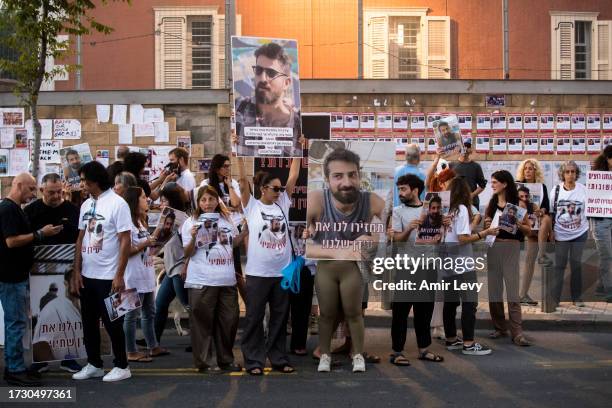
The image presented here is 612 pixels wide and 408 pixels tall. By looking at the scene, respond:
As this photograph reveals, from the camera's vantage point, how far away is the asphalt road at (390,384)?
671 centimetres

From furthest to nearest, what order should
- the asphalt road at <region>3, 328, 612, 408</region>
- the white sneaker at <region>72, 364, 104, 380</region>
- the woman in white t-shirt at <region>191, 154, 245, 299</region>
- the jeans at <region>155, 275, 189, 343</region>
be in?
the jeans at <region>155, 275, 189, 343</region> → the woman in white t-shirt at <region>191, 154, 245, 299</region> → the white sneaker at <region>72, 364, 104, 380</region> → the asphalt road at <region>3, 328, 612, 408</region>

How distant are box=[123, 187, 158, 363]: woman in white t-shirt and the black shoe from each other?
1176mm

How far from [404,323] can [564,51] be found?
1046 cm

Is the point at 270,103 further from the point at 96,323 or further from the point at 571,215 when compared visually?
the point at 571,215

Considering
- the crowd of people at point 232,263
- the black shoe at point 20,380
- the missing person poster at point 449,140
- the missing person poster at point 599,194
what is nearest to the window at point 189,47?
the missing person poster at point 449,140

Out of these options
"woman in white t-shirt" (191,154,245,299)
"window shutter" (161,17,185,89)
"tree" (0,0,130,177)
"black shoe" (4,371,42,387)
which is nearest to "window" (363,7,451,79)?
"window shutter" (161,17,185,89)

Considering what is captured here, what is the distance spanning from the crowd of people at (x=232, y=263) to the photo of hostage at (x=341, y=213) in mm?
14

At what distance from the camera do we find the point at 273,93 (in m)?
8.17

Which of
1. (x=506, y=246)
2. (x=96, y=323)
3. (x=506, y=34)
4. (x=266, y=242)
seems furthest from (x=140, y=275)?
(x=506, y=34)

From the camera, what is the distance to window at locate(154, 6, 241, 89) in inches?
634

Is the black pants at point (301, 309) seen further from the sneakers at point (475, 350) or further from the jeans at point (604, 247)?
the jeans at point (604, 247)

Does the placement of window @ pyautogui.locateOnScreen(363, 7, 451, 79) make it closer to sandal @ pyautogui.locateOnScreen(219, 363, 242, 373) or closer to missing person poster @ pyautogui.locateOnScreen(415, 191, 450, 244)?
missing person poster @ pyautogui.locateOnScreen(415, 191, 450, 244)

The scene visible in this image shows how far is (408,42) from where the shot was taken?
16391 mm

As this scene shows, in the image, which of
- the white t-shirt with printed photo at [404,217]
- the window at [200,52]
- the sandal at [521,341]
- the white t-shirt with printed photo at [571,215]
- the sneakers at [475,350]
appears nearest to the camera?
the white t-shirt with printed photo at [404,217]
